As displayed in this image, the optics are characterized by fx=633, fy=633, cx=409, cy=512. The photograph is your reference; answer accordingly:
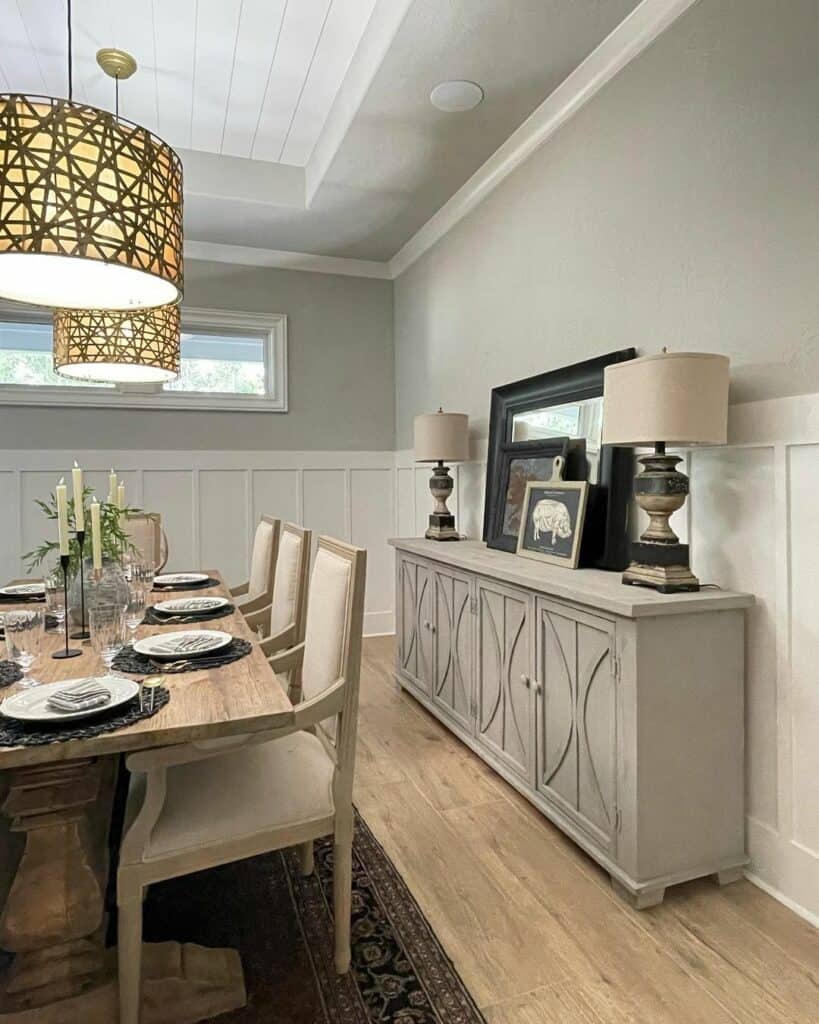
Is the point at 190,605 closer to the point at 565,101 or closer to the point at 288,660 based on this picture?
the point at 288,660

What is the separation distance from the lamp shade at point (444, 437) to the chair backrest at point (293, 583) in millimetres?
1167

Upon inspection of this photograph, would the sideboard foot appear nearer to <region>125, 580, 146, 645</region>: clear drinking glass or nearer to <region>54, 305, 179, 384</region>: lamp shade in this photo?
<region>125, 580, 146, 645</region>: clear drinking glass

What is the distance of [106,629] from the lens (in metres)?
1.64

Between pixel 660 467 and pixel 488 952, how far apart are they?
1.40 meters

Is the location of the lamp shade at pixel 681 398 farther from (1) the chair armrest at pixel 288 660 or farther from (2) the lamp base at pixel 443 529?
(2) the lamp base at pixel 443 529

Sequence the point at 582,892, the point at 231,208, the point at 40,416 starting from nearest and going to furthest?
the point at 582,892, the point at 231,208, the point at 40,416

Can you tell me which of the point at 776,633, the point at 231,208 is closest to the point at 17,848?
the point at 776,633

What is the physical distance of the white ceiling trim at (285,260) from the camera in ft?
14.1

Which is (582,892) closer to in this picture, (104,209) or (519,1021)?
(519,1021)

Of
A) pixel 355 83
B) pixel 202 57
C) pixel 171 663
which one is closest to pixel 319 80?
pixel 355 83

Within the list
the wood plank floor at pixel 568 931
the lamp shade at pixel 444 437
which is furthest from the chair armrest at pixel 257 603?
the lamp shade at pixel 444 437

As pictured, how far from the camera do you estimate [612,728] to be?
180 cm

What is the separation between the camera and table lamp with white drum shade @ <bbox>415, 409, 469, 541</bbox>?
3396 millimetres

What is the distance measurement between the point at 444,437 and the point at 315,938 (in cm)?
236
